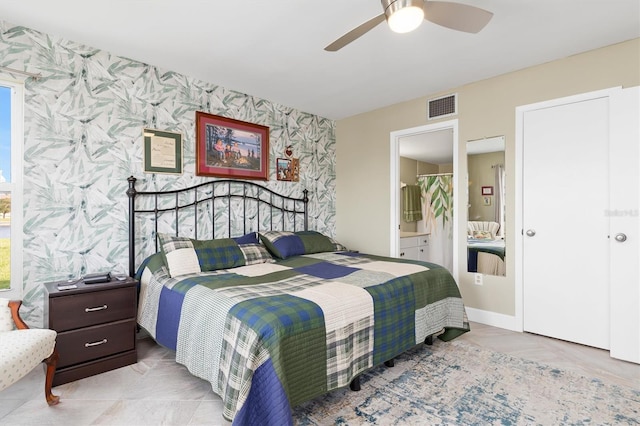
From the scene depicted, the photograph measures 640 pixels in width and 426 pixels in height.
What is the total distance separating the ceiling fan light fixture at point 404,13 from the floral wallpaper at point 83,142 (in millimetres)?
2166

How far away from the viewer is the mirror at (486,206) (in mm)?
3252

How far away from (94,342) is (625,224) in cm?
403

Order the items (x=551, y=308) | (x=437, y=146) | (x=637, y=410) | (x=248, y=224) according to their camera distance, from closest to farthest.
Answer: (x=637, y=410), (x=551, y=308), (x=248, y=224), (x=437, y=146)

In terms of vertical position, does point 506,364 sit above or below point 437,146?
below

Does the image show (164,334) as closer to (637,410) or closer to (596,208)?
(637,410)

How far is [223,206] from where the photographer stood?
3506mm

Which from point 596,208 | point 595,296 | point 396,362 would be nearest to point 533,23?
point 596,208

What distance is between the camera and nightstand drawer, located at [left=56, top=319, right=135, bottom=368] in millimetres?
2127

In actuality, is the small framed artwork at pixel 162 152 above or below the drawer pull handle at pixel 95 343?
above

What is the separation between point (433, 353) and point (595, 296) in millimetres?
1461

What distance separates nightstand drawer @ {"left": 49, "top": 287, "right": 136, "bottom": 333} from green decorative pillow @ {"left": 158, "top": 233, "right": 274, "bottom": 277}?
35cm

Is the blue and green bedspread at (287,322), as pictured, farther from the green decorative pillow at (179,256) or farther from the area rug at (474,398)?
the area rug at (474,398)

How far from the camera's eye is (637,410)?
1.87 m

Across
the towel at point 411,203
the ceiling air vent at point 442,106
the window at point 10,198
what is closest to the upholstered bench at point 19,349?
the window at point 10,198
